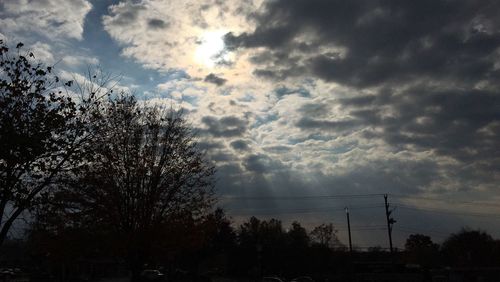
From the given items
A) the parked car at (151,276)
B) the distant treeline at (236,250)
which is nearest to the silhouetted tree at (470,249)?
the distant treeline at (236,250)

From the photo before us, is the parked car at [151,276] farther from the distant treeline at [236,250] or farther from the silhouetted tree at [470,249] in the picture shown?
the silhouetted tree at [470,249]

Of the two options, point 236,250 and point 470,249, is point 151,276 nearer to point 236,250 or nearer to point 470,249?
point 236,250

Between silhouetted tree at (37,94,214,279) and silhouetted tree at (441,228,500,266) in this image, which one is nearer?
silhouetted tree at (37,94,214,279)

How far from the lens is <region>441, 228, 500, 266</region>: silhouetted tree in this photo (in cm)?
9586

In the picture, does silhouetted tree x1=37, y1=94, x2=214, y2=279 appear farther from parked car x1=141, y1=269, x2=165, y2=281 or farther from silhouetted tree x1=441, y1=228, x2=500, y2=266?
silhouetted tree x1=441, y1=228, x2=500, y2=266

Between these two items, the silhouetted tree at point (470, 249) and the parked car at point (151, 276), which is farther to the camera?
the silhouetted tree at point (470, 249)

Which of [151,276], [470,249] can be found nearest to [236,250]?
Answer: [151,276]

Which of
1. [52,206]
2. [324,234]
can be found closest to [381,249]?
[324,234]

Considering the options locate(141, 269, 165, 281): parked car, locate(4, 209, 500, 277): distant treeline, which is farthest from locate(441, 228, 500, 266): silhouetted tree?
locate(141, 269, 165, 281): parked car

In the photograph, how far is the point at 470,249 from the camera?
100688 mm

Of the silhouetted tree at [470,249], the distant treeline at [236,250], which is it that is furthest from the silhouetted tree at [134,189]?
the silhouetted tree at [470,249]

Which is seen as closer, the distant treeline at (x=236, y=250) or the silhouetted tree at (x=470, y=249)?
the distant treeline at (x=236, y=250)

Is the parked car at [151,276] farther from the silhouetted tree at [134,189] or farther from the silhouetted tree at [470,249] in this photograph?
the silhouetted tree at [470,249]

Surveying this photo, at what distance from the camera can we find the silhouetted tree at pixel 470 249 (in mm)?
95863
